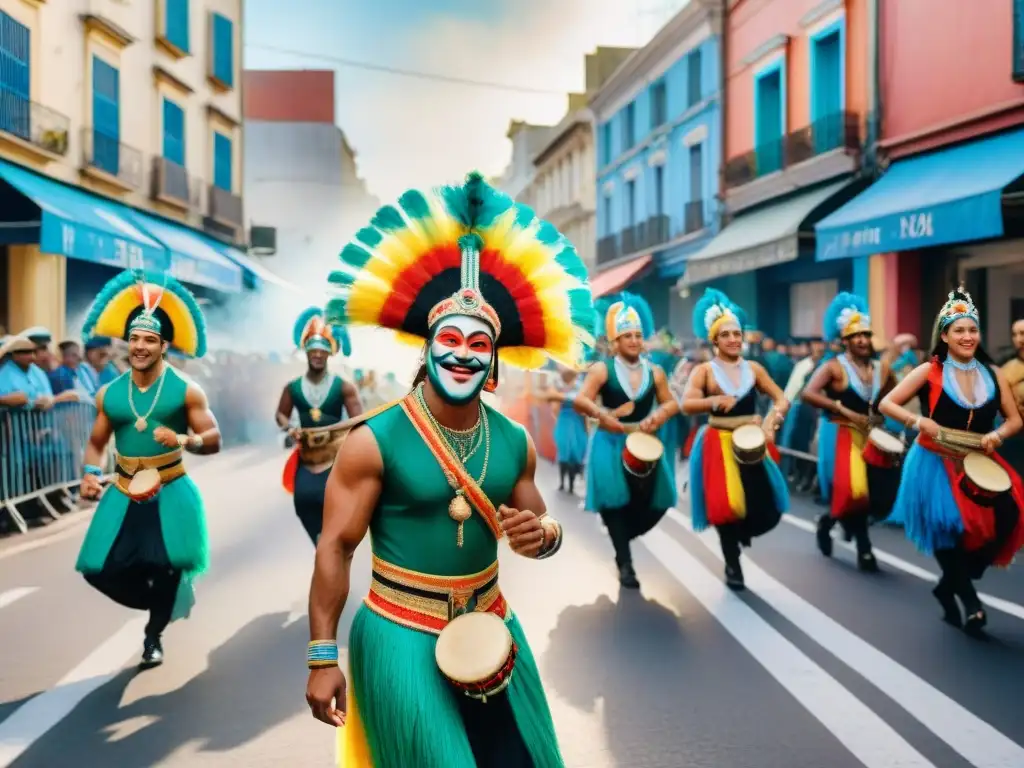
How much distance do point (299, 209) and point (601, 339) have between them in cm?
4829

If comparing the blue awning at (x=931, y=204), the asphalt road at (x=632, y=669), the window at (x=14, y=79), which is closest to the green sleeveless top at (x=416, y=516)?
the asphalt road at (x=632, y=669)

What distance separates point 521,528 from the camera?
316cm

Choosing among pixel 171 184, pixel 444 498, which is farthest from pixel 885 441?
pixel 171 184

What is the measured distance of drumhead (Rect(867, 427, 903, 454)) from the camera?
849 cm

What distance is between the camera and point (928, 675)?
572cm

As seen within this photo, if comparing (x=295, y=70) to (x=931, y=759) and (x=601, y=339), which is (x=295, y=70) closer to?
(x=601, y=339)

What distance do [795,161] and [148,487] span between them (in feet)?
60.8

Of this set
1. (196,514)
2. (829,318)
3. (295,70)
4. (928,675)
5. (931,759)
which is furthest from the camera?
(295,70)

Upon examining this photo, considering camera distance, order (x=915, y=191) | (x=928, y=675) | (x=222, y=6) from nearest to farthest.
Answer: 1. (x=928, y=675)
2. (x=915, y=191)
3. (x=222, y=6)

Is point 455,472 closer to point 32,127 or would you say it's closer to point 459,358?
point 459,358

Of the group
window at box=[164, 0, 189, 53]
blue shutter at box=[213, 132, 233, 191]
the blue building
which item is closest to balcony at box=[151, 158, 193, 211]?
window at box=[164, 0, 189, 53]

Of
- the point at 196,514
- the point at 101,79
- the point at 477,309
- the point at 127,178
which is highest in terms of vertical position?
the point at 101,79

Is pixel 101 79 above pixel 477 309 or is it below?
above

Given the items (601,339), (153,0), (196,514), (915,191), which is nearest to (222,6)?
(153,0)
